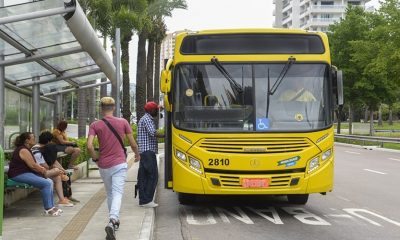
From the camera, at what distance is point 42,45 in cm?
1068

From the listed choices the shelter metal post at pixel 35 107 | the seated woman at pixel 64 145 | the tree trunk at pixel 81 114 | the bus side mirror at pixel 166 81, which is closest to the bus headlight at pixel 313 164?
the bus side mirror at pixel 166 81

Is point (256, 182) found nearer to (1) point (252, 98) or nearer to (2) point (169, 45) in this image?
(1) point (252, 98)

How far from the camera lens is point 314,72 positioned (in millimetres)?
9562

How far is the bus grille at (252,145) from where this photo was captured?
29.5 ft

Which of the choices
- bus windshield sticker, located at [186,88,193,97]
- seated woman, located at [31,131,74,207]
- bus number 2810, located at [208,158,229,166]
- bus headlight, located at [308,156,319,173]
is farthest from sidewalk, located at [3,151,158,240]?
bus headlight, located at [308,156,319,173]

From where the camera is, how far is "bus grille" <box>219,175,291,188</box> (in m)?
9.01

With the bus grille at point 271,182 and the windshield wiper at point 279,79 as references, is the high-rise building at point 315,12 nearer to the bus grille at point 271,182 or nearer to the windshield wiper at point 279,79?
the windshield wiper at point 279,79

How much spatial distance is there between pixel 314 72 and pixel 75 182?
6797mm

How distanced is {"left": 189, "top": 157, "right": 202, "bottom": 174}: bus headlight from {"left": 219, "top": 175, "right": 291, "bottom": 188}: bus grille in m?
0.36

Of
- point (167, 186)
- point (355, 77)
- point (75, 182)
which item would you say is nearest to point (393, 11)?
point (355, 77)

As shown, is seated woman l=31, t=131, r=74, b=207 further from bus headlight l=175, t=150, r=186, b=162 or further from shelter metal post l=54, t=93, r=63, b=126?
shelter metal post l=54, t=93, r=63, b=126

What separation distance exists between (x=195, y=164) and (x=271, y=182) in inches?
46.4

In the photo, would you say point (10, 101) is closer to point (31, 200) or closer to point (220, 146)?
point (31, 200)

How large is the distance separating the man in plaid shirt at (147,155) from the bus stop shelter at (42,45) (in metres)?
1.61
